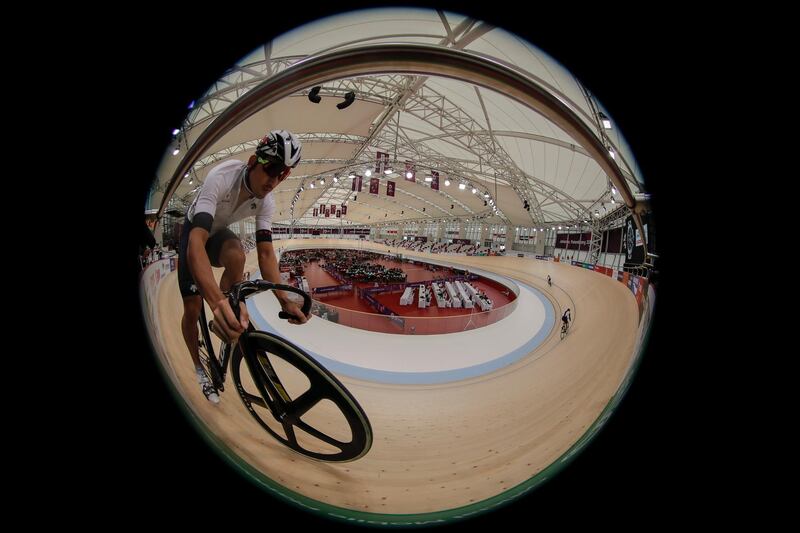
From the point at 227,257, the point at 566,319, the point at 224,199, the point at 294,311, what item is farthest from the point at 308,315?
the point at 566,319

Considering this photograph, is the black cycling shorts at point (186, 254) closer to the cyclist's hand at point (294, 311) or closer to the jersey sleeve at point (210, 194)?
the jersey sleeve at point (210, 194)

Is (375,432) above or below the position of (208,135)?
below

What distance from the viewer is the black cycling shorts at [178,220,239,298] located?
2.08 feet

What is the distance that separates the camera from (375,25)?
2.15 feet

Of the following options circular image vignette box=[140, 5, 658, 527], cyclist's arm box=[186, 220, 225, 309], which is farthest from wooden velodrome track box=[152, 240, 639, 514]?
cyclist's arm box=[186, 220, 225, 309]

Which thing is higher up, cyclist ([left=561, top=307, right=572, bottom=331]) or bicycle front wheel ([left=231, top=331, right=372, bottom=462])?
cyclist ([left=561, top=307, right=572, bottom=331])

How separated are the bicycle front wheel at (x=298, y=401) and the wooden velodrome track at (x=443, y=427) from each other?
1.2 inches

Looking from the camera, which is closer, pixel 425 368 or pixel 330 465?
pixel 330 465

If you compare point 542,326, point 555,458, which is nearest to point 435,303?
point 542,326

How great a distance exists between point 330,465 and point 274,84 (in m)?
1.10

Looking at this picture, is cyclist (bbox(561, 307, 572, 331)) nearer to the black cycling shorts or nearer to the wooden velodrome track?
the wooden velodrome track

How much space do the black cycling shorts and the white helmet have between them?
0.28 metres

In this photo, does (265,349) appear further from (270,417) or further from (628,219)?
(628,219)

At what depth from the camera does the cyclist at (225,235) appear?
0.58 meters
